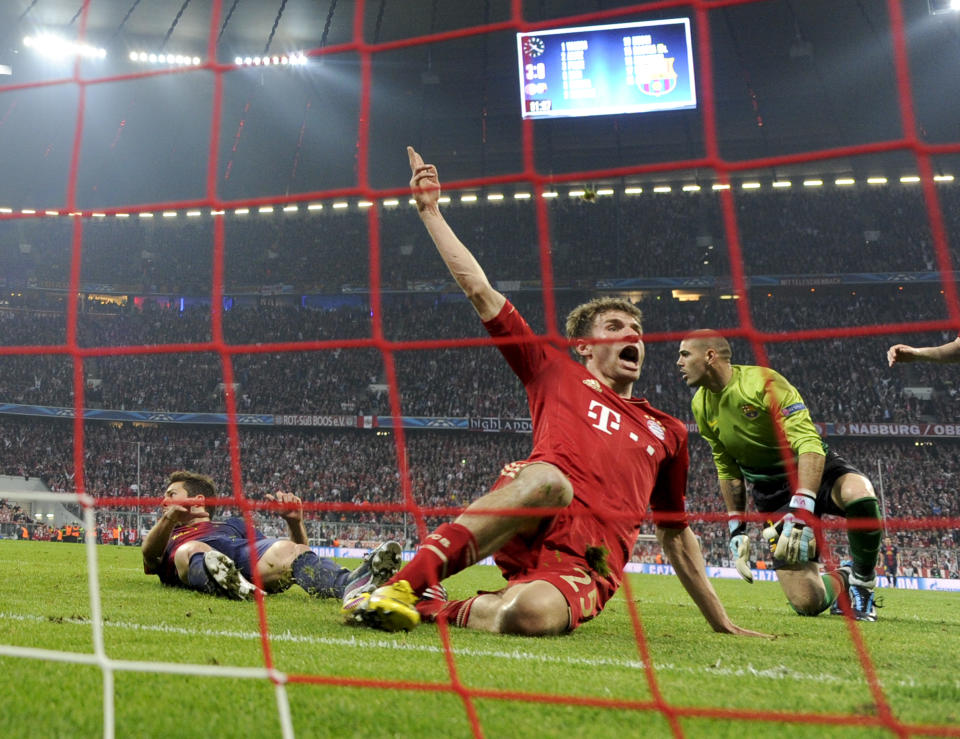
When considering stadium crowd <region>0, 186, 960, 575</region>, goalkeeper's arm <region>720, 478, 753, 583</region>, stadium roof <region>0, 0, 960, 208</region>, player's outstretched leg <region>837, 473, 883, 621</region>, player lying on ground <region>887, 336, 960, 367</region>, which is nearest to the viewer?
player lying on ground <region>887, 336, 960, 367</region>

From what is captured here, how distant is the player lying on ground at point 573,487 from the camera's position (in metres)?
A: 3.51

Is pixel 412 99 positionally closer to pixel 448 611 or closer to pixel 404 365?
pixel 404 365

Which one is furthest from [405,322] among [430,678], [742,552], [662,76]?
[430,678]

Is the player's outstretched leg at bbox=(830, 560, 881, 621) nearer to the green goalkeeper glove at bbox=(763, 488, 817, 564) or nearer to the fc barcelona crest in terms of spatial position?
the green goalkeeper glove at bbox=(763, 488, 817, 564)

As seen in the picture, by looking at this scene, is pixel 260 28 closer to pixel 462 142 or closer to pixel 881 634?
pixel 462 142

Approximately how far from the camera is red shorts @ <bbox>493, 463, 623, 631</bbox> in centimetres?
396

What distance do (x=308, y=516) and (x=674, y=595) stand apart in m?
15.3

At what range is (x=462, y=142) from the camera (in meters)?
29.1

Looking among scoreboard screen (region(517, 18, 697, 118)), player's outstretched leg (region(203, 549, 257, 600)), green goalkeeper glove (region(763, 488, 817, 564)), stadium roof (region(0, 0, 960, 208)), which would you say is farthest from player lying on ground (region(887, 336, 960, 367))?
stadium roof (region(0, 0, 960, 208))

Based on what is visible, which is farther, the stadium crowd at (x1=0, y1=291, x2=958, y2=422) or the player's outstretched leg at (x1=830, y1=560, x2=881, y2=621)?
the stadium crowd at (x1=0, y1=291, x2=958, y2=422)

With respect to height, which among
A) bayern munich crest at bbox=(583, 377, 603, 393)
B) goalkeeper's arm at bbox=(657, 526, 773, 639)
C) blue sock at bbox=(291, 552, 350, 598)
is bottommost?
blue sock at bbox=(291, 552, 350, 598)

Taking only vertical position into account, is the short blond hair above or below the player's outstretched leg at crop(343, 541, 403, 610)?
above

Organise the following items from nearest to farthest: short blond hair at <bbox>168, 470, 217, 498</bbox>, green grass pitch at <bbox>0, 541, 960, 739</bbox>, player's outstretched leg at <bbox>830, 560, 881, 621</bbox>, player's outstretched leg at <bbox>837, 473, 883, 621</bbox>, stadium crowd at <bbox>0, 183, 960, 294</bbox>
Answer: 1. green grass pitch at <bbox>0, 541, 960, 739</bbox>
2. player's outstretched leg at <bbox>837, 473, 883, 621</bbox>
3. short blond hair at <bbox>168, 470, 217, 498</bbox>
4. player's outstretched leg at <bbox>830, 560, 881, 621</bbox>
5. stadium crowd at <bbox>0, 183, 960, 294</bbox>

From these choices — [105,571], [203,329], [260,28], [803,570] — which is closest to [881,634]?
[803,570]
